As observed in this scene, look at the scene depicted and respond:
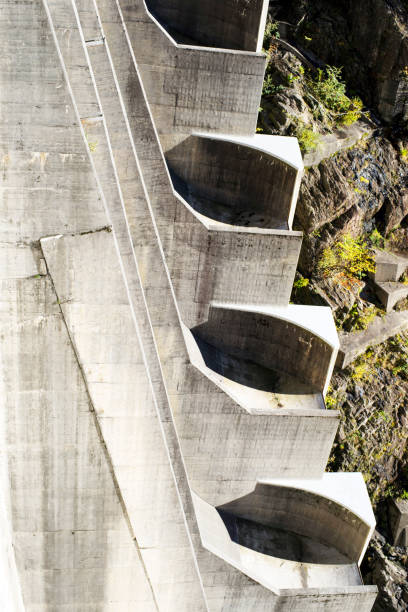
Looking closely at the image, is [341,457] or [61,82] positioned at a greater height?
[61,82]

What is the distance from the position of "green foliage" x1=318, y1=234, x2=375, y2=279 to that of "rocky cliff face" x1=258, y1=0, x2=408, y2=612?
0.10 metres

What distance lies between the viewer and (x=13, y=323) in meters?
5.72

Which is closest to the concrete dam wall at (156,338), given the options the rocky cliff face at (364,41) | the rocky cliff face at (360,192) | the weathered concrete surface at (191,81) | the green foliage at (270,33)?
the weathered concrete surface at (191,81)

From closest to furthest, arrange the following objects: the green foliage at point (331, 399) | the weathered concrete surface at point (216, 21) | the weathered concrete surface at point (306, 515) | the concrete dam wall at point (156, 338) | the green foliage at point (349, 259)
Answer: the concrete dam wall at point (156, 338) < the weathered concrete surface at point (216, 21) < the weathered concrete surface at point (306, 515) < the green foliage at point (331, 399) < the green foliage at point (349, 259)

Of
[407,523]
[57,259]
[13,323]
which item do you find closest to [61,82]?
[57,259]

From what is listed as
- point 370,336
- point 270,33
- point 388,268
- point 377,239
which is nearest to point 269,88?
point 270,33

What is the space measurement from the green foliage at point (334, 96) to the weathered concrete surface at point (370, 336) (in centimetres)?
523

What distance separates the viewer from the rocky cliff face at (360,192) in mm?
13562

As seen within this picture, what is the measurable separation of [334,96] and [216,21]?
629cm

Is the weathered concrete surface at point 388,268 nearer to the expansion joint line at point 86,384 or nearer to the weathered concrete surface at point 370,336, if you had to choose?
the weathered concrete surface at point 370,336

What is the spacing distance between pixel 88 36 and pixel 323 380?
6.00m

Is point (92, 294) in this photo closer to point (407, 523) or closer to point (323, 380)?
point (323, 380)

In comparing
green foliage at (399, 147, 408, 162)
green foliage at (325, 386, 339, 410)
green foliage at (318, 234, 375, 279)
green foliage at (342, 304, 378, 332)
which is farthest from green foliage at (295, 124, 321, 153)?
green foliage at (325, 386, 339, 410)

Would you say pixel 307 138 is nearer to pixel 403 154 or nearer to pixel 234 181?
pixel 403 154
